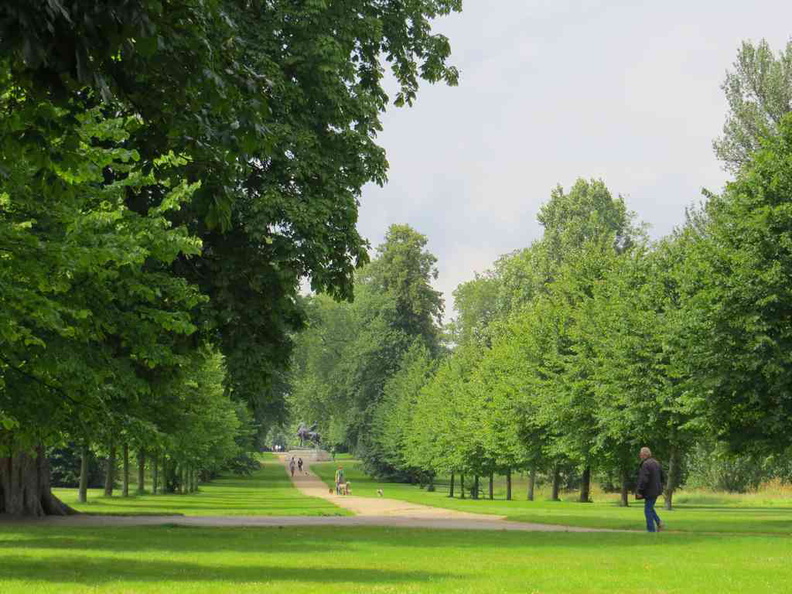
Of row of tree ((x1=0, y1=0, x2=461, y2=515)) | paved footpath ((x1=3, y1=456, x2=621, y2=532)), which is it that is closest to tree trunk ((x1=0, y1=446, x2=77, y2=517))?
row of tree ((x1=0, y1=0, x2=461, y2=515))

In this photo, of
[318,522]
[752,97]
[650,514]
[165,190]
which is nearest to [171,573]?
[165,190]

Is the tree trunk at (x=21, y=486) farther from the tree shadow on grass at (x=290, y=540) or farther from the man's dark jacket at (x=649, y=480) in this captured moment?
the man's dark jacket at (x=649, y=480)

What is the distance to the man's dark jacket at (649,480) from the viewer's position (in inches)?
922

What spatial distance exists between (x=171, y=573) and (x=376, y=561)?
12.6 feet

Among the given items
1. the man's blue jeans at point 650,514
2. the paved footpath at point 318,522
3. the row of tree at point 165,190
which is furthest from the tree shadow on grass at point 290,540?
the row of tree at point 165,190

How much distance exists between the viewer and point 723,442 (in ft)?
98.5

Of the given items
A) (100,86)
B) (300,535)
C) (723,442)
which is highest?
(100,86)

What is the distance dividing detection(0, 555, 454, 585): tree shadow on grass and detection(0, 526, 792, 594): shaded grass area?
0.02 m

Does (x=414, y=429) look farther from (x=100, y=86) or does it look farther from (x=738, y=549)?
(x=100, y=86)

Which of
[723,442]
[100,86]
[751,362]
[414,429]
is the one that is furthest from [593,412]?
[100,86]

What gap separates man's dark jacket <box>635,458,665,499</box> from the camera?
23.4 meters

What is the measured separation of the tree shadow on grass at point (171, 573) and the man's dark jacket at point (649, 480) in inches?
364

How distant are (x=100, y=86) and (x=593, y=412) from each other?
122 feet

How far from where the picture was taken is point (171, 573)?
15.2 m
